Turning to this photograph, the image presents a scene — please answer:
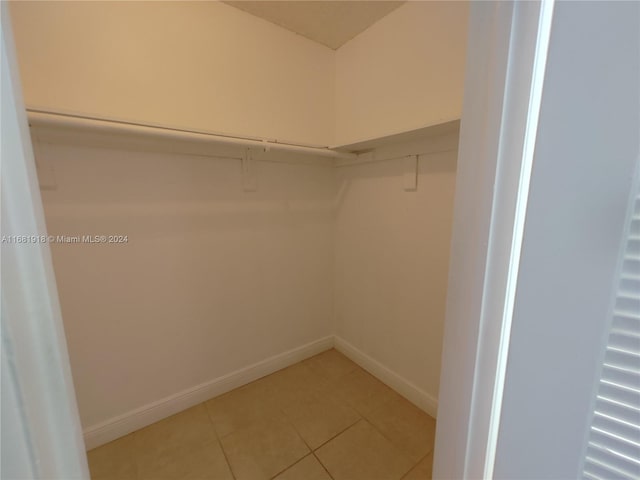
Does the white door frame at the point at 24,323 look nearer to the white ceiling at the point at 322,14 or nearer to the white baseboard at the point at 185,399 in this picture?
the white baseboard at the point at 185,399

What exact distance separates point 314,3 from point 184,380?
227 centimetres

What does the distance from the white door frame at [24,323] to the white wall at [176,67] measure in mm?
877

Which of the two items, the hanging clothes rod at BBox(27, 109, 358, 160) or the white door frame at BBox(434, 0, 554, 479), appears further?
the hanging clothes rod at BBox(27, 109, 358, 160)

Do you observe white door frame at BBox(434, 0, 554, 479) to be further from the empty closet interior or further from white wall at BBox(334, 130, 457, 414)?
white wall at BBox(334, 130, 457, 414)

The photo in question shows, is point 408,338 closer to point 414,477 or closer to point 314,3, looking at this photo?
point 414,477

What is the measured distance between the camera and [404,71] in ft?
4.63

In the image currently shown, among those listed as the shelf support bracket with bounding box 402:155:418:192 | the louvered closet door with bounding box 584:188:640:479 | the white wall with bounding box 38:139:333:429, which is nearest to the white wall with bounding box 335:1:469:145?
the shelf support bracket with bounding box 402:155:418:192

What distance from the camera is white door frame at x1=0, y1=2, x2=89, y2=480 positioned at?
1.05 ft

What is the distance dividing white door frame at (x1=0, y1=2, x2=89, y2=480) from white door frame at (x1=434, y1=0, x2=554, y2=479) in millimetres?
726

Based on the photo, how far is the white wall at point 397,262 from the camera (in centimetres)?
137

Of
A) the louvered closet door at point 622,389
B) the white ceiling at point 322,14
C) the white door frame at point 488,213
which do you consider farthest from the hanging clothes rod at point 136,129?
the louvered closet door at point 622,389

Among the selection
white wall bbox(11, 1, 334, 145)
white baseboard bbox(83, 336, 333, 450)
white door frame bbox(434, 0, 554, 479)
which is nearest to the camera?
white door frame bbox(434, 0, 554, 479)

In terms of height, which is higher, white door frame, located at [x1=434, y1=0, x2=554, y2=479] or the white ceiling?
the white ceiling

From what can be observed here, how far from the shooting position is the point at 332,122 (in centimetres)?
189
